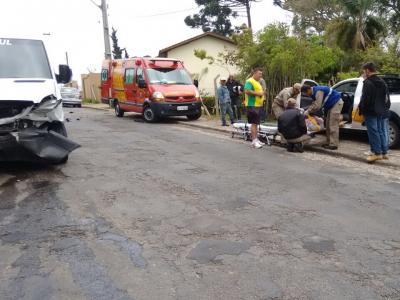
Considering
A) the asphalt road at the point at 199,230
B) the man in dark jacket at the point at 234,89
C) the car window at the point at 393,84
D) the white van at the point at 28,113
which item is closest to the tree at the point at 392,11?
the man in dark jacket at the point at 234,89

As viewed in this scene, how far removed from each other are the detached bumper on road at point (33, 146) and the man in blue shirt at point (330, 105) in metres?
5.26

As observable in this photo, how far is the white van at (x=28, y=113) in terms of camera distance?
22.8 feet

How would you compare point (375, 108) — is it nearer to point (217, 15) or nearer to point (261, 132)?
point (261, 132)

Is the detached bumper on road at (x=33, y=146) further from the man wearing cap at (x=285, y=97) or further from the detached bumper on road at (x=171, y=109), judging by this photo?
the detached bumper on road at (x=171, y=109)

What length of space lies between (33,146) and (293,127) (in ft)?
16.9

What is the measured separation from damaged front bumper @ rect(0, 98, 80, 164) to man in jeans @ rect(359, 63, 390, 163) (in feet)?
17.4

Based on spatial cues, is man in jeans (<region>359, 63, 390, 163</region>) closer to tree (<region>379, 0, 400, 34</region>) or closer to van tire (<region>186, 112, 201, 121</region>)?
van tire (<region>186, 112, 201, 121</region>)

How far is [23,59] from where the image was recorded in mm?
8250

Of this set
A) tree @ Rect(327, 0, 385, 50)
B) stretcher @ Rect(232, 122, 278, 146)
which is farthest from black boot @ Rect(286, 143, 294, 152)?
tree @ Rect(327, 0, 385, 50)

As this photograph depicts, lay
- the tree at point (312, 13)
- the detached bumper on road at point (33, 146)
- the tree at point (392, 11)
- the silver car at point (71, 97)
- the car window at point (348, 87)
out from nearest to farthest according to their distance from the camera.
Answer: the detached bumper on road at point (33, 146) → the car window at point (348, 87) → the tree at point (392, 11) → the silver car at point (71, 97) → the tree at point (312, 13)

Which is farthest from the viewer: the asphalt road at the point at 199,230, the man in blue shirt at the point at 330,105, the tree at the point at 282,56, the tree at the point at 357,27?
the tree at the point at 357,27

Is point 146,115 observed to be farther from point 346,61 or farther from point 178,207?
point 178,207

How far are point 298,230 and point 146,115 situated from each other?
1262cm

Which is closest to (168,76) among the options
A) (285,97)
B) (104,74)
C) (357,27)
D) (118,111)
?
(118,111)
